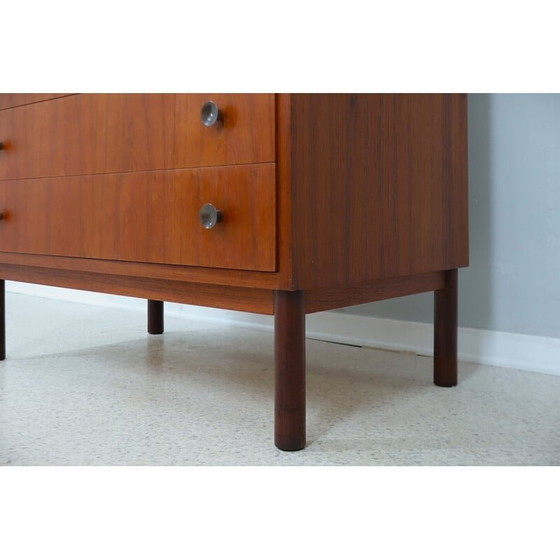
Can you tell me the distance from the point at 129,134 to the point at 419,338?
32.8 inches

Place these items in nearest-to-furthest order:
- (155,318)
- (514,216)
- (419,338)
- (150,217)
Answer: (150,217) → (514,216) → (419,338) → (155,318)

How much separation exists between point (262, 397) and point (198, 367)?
0.94 ft

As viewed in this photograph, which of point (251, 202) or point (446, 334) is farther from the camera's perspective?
point (446, 334)

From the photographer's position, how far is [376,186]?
108 cm

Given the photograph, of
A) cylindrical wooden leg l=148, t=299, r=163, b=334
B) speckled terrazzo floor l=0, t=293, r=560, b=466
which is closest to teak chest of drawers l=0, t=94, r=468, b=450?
speckled terrazzo floor l=0, t=293, r=560, b=466

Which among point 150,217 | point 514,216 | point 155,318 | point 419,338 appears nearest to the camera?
point 150,217

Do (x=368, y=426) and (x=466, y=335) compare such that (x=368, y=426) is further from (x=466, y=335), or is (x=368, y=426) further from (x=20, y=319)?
(x=20, y=319)

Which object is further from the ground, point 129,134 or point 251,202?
point 129,134

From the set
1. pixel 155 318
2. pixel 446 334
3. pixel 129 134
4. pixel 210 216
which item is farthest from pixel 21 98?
pixel 446 334

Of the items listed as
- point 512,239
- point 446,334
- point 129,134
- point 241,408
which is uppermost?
point 129,134

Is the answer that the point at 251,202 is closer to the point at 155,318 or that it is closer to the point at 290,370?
the point at 290,370

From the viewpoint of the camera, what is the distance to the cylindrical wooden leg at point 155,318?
1.87m

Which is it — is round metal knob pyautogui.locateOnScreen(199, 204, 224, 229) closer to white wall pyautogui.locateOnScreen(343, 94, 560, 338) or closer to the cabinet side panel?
the cabinet side panel

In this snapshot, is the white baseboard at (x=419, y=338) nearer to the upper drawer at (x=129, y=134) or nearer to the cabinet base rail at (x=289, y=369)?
the cabinet base rail at (x=289, y=369)
